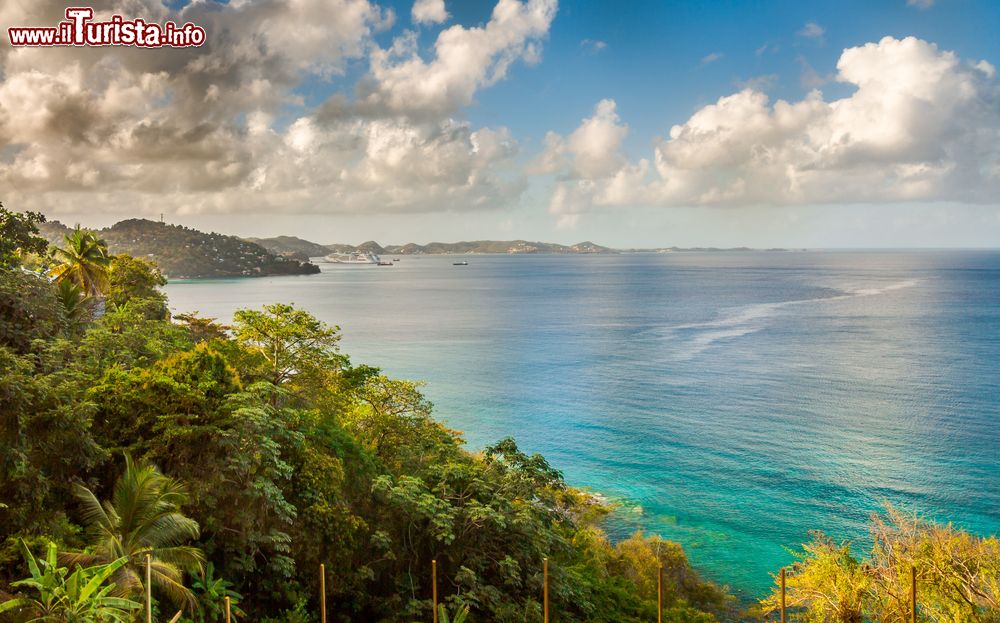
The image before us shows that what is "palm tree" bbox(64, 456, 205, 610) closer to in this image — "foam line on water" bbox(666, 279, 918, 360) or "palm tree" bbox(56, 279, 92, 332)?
"palm tree" bbox(56, 279, 92, 332)

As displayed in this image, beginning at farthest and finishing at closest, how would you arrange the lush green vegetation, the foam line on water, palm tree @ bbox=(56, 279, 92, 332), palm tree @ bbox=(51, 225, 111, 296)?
the foam line on water
palm tree @ bbox=(51, 225, 111, 296)
palm tree @ bbox=(56, 279, 92, 332)
the lush green vegetation

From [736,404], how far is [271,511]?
4178 centimetres

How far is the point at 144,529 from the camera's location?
1231 cm

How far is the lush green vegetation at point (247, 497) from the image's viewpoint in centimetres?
1199

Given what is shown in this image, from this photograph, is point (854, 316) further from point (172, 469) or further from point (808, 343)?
point (172, 469)

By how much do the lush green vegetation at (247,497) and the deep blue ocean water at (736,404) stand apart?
9.45 meters

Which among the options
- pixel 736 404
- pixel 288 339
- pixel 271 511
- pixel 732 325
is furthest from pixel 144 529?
pixel 732 325

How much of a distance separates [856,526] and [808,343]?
4651cm

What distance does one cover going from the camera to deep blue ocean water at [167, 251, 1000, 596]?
106ft

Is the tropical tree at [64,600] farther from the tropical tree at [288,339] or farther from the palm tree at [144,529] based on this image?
the tropical tree at [288,339]

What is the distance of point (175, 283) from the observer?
174 meters

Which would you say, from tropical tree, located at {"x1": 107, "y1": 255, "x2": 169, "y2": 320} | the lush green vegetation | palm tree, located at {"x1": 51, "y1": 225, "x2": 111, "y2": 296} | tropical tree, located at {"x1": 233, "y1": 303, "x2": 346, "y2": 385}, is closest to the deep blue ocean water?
the lush green vegetation

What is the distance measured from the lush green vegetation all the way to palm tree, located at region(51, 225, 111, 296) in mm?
11325

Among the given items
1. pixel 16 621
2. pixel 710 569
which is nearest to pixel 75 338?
pixel 16 621
